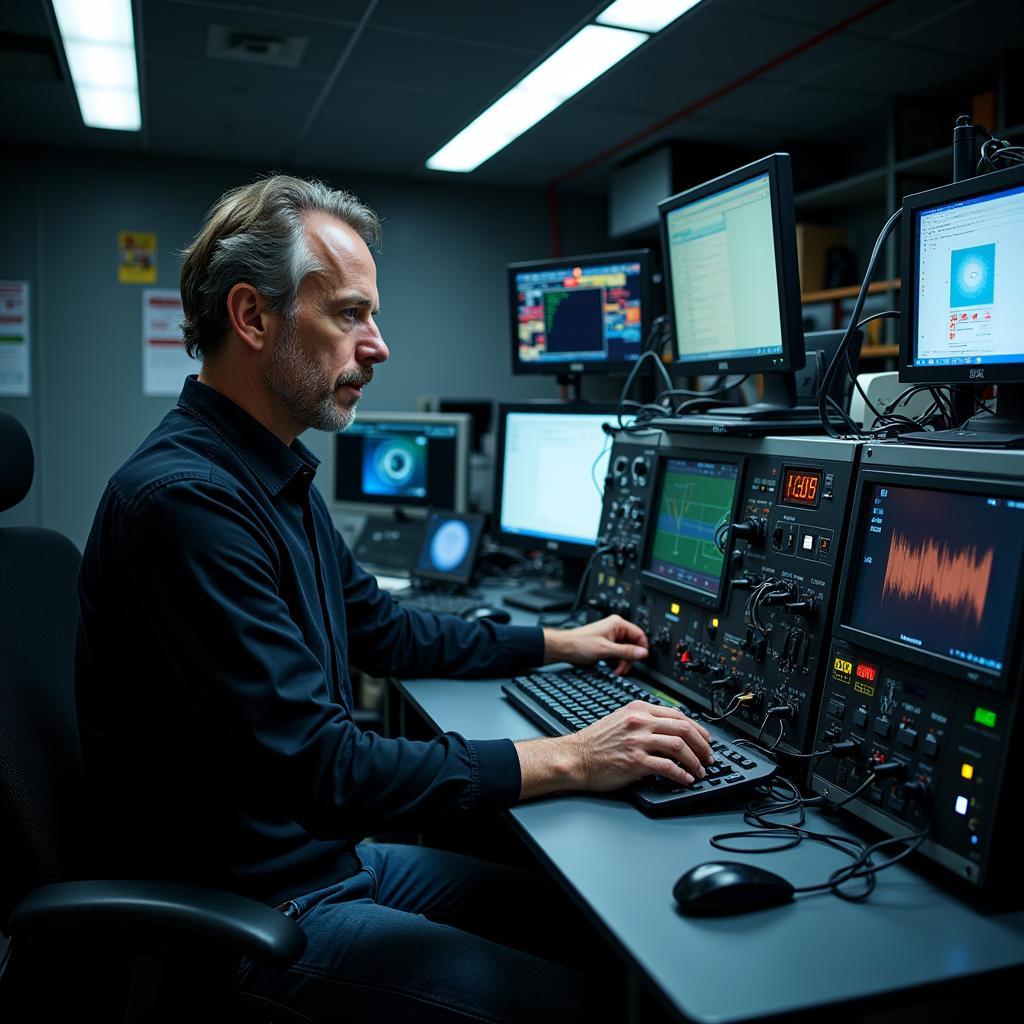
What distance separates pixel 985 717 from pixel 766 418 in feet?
2.13

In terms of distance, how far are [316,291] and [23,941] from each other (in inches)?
33.1

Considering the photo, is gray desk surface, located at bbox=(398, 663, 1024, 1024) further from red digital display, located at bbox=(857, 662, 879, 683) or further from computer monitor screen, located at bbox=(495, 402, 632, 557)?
computer monitor screen, located at bbox=(495, 402, 632, 557)

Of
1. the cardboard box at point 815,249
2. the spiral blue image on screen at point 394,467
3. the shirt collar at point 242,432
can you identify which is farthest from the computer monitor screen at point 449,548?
the cardboard box at point 815,249

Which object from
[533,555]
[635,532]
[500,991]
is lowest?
[500,991]

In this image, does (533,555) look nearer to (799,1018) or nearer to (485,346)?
(799,1018)

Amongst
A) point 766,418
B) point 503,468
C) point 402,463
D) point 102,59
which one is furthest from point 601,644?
point 102,59

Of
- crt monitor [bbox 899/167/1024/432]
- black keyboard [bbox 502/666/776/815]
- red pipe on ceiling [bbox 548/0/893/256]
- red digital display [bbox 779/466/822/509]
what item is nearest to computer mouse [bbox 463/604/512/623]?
black keyboard [bbox 502/666/776/815]

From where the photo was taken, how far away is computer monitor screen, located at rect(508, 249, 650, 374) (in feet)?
7.18

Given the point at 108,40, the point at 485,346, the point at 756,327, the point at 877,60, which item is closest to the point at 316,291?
the point at 756,327

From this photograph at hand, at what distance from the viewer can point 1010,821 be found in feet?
2.76

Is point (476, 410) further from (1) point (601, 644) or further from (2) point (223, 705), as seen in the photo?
(2) point (223, 705)

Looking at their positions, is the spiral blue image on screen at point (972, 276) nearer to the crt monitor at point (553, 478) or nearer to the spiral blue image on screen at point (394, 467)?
the crt monitor at point (553, 478)

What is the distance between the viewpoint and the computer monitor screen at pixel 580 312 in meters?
2.19

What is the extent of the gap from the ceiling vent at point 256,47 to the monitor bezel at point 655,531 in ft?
8.38
